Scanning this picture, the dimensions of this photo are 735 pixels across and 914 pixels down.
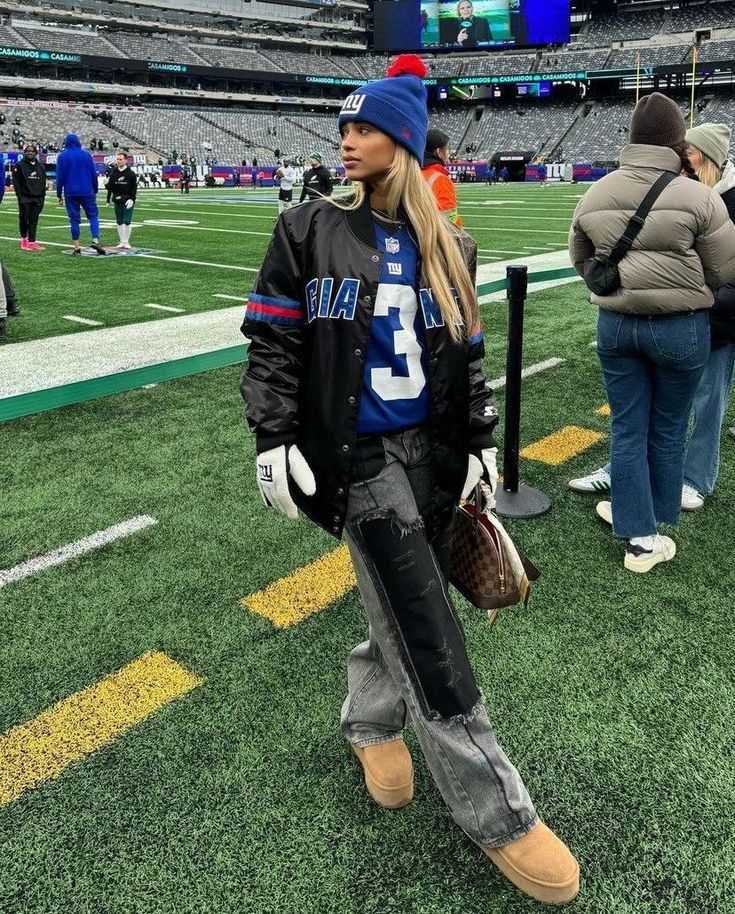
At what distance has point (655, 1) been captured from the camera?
63.9m

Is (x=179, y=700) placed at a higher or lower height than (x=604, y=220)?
lower

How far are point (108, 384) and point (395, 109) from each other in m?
1.45

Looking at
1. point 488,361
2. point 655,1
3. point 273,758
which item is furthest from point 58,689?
point 655,1

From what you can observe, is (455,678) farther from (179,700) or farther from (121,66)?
(121,66)

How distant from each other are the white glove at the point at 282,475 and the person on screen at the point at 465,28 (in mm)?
78419

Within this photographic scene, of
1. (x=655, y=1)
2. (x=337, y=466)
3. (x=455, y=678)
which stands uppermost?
(x=655, y=1)

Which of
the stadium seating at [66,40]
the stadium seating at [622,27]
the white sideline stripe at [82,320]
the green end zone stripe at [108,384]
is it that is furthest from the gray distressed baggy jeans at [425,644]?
the stadium seating at [622,27]

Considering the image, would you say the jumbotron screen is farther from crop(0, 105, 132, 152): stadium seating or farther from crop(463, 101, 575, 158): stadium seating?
crop(0, 105, 132, 152): stadium seating

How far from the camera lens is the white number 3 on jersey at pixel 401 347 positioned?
5.70ft

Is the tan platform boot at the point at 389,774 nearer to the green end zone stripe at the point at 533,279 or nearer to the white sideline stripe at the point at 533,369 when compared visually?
the green end zone stripe at the point at 533,279

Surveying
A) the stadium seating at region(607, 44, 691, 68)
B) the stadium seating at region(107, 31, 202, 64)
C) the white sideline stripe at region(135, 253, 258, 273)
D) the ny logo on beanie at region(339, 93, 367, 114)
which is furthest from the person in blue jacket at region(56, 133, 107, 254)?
the stadium seating at region(107, 31, 202, 64)

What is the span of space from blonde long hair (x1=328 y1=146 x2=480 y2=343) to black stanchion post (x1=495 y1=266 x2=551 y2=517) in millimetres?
1849

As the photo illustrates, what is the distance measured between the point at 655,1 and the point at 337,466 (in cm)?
7790

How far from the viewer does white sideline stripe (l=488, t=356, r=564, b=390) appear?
5.64m
